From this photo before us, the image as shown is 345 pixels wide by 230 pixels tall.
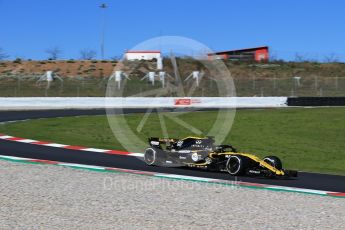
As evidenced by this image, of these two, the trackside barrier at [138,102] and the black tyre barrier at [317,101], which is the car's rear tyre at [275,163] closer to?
the trackside barrier at [138,102]

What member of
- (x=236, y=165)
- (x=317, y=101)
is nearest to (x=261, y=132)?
(x=236, y=165)

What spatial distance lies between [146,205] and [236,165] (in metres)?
3.37

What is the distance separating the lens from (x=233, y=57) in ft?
238

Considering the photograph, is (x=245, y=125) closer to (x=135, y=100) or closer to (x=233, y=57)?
(x=135, y=100)

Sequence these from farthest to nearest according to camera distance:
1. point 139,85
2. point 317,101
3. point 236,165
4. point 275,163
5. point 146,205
Answer: point 139,85
point 317,101
point 275,163
point 236,165
point 146,205

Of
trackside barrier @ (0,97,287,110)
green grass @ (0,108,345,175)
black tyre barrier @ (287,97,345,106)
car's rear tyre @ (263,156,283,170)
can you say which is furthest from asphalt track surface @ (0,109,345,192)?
black tyre barrier @ (287,97,345,106)

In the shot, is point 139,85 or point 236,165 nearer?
point 236,165

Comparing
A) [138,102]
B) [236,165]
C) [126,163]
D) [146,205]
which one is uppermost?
[138,102]

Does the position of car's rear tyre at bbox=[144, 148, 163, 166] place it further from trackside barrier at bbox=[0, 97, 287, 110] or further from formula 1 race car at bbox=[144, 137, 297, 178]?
trackside barrier at bbox=[0, 97, 287, 110]

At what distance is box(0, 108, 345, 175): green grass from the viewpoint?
18.1 meters

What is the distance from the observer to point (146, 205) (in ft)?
26.3

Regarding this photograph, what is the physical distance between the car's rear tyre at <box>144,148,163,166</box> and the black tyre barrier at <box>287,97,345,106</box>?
27767mm

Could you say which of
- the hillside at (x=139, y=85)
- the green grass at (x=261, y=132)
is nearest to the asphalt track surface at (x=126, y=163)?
the green grass at (x=261, y=132)

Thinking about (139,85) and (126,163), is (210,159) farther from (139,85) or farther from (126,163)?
(139,85)
